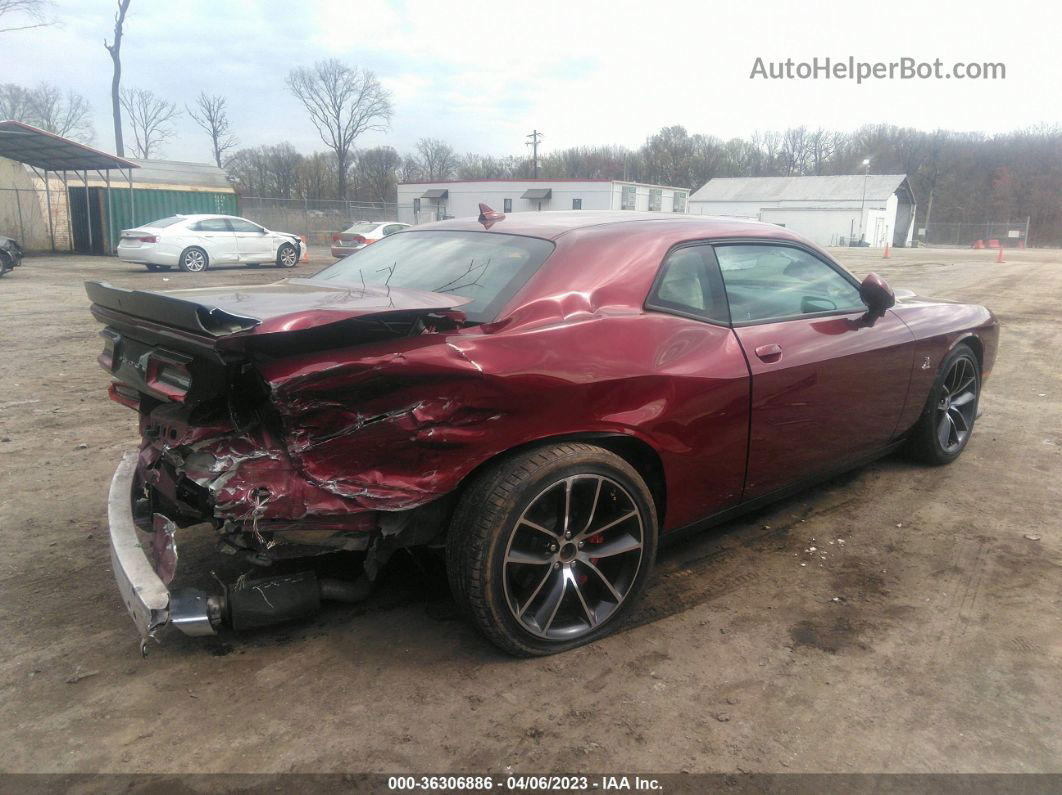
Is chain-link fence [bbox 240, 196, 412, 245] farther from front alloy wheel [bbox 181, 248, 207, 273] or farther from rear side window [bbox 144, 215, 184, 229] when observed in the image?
front alloy wheel [bbox 181, 248, 207, 273]

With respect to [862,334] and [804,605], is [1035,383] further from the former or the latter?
[804,605]

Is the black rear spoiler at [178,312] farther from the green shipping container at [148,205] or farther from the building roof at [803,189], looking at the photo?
the building roof at [803,189]

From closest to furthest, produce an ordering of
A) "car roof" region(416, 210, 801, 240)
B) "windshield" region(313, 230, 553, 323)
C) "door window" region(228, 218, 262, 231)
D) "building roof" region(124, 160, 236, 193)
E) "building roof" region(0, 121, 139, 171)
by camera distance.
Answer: "windshield" region(313, 230, 553, 323) → "car roof" region(416, 210, 801, 240) → "door window" region(228, 218, 262, 231) → "building roof" region(0, 121, 139, 171) → "building roof" region(124, 160, 236, 193)

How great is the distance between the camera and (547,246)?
2920 millimetres

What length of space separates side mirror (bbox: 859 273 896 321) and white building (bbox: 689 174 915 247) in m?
58.4

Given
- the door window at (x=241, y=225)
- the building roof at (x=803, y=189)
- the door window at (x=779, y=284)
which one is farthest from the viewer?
the building roof at (x=803, y=189)

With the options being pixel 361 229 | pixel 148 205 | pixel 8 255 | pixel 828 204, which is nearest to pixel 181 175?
pixel 148 205

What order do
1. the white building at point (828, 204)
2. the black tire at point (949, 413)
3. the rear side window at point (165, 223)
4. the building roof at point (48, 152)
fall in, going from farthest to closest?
the white building at point (828, 204) < the building roof at point (48, 152) < the rear side window at point (165, 223) < the black tire at point (949, 413)

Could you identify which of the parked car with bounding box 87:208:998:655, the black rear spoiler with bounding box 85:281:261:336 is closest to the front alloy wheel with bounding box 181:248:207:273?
the parked car with bounding box 87:208:998:655

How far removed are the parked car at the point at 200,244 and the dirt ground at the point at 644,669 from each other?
1494 cm

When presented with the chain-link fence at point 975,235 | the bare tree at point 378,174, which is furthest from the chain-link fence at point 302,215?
the chain-link fence at point 975,235

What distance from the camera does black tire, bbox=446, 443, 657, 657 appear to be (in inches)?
96.0

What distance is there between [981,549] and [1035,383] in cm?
435

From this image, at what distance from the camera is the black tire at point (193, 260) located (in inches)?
696
